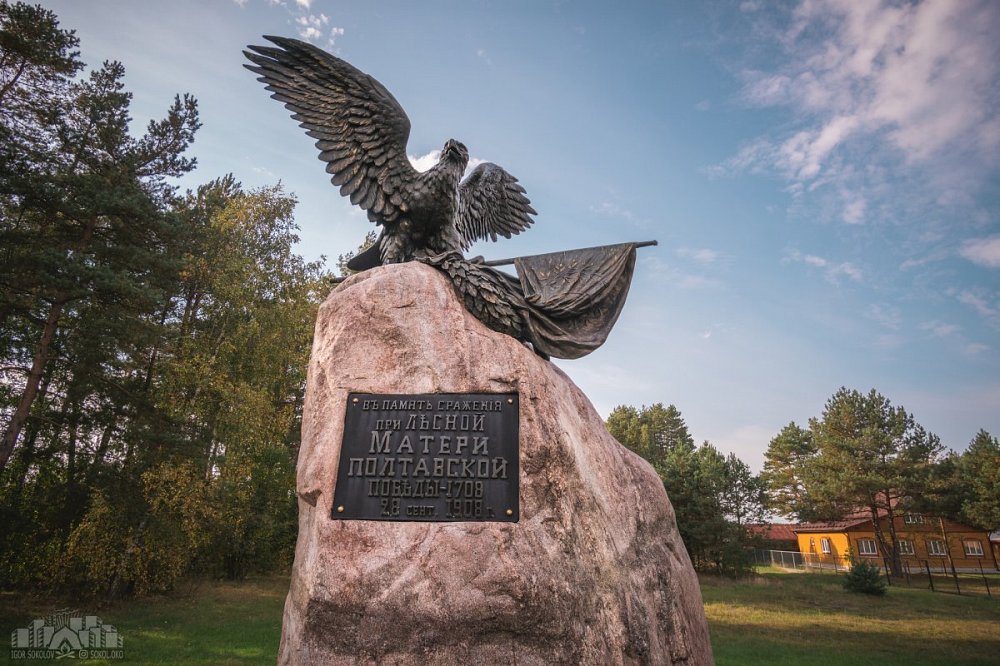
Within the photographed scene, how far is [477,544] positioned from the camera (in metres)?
3.51

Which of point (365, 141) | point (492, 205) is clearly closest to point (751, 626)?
point (492, 205)

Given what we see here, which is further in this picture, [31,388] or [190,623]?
[190,623]

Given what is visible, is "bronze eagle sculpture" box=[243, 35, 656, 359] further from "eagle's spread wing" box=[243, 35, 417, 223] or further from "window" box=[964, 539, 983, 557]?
"window" box=[964, 539, 983, 557]

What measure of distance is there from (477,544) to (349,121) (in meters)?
4.52

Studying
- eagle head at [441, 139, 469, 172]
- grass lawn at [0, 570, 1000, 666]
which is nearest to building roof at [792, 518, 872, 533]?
grass lawn at [0, 570, 1000, 666]

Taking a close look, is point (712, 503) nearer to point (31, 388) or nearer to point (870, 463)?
point (870, 463)

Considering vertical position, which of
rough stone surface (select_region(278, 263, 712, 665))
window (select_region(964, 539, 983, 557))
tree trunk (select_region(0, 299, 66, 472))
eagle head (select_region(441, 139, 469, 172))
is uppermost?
eagle head (select_region(441, 139, 469, 172))

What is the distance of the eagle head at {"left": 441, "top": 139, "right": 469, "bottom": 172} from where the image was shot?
5.57m

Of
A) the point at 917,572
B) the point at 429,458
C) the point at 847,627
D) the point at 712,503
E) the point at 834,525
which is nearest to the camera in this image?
the point at 429,458

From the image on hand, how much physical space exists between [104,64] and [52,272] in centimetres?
669

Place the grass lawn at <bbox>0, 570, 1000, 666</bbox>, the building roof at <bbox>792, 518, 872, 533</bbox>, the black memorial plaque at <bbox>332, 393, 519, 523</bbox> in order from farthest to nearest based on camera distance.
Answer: the building roof at <bbox>792, 518, 872, 533</bbox> < the grass lawn at <bbox>0, 570, 1000, 666</bbox> < the black memorial plaque at <bbox>332, 393, 519, 523</bbox>

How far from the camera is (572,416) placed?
4.44 metres

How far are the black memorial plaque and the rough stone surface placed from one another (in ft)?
0.28

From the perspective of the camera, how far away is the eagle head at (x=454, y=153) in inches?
219
